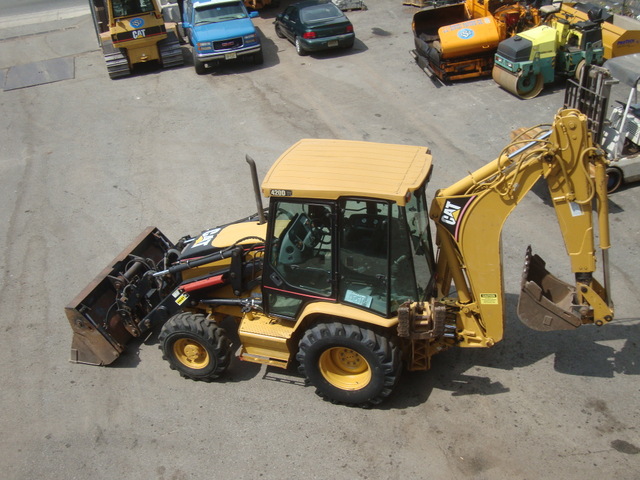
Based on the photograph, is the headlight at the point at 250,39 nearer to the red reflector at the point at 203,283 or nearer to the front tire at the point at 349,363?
the red reflector at the point at 203,283

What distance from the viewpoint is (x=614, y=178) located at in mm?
10211

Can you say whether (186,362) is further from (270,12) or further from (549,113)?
(270,12)

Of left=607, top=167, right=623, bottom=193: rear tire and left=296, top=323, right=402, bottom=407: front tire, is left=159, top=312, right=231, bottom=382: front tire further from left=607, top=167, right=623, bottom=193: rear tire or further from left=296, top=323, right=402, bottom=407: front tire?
left=607, top=167, right=623, bottom=193: rear tire

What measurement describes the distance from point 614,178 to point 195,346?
723 cm

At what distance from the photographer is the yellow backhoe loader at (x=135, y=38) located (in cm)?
1702

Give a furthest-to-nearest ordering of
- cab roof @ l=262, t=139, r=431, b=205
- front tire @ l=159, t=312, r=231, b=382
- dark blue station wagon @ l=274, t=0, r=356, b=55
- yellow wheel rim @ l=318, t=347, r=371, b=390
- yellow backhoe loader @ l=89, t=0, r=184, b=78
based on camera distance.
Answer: dark blue station wagon @ l=274, t=0, r=356, b=55
yellow backhoe loader @ l=89, t=0, r=184, b=78
front tire @ l=159, t=312, r=231, b=382
yellow wheel rim @ l=318, t=347, r=371, b=390
cab roof @ l=262, t=139, r=431, b=205

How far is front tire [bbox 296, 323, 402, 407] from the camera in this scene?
238 inches

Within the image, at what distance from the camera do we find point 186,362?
7.16m

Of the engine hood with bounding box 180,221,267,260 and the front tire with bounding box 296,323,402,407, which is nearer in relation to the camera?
the front tire with bounding box 296,323,402,407

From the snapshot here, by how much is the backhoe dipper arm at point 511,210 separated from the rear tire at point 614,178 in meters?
4.41

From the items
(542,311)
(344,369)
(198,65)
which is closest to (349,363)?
(344,369)

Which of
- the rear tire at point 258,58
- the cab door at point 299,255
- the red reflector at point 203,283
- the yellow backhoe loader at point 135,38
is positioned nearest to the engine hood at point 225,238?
the red reflector at point 203,283

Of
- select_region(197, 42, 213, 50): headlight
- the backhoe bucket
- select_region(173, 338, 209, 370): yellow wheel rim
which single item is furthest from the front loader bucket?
select_region(197, 42, 213, 50): headlight

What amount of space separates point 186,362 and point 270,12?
1775 cm
